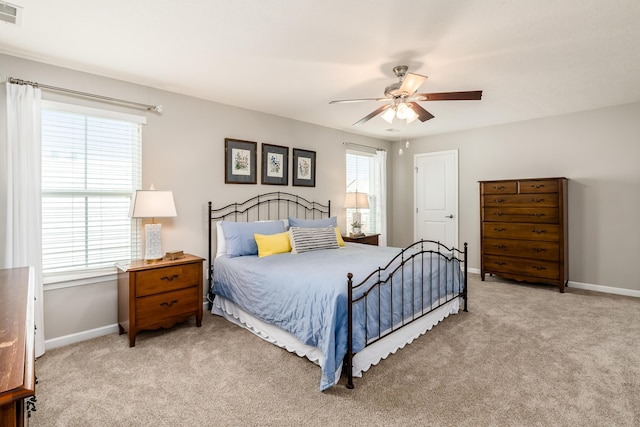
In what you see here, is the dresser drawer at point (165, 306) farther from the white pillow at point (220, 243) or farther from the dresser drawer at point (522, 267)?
the dresser drawer at point (522, 267)

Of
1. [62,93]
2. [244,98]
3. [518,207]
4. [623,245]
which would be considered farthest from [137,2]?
[623,245]

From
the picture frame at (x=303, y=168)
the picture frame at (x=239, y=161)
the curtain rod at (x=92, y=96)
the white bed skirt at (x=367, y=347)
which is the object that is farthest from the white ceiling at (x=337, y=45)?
the white bed skirt at (x=367, y=347)

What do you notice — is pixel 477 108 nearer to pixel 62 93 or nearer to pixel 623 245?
pixel 623 245

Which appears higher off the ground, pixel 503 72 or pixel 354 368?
pixel 503 72

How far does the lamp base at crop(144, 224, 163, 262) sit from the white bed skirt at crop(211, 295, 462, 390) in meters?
0.85

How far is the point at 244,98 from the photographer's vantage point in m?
A: 3.87

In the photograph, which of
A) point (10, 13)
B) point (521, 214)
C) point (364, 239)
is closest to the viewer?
point (10, 13)

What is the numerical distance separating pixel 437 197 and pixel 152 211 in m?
4.76

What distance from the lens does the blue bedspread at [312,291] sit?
222 centimetres

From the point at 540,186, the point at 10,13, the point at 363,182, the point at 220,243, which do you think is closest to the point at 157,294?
the point at 220,243

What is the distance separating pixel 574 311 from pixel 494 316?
3.17 ft

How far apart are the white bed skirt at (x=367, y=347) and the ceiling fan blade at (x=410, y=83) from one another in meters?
1.98

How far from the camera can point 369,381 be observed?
2301 mm

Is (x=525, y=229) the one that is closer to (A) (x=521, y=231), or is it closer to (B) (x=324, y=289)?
(A) (x=521, y=231)
